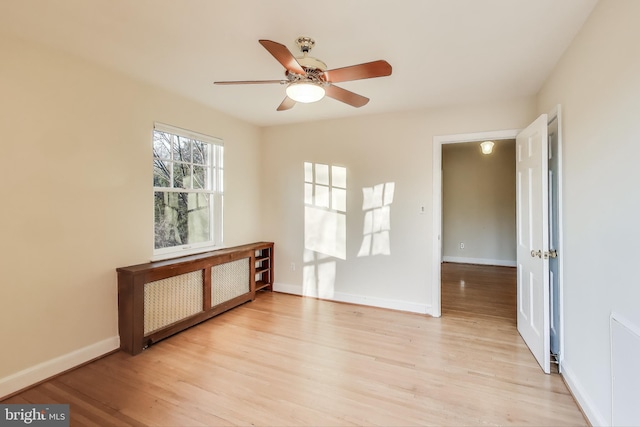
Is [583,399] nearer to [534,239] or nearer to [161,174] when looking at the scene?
[534,239]

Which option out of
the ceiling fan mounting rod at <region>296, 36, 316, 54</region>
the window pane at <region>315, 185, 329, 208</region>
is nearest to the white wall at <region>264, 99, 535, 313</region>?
the window pane at <region>315, 185, 329, 208</region>

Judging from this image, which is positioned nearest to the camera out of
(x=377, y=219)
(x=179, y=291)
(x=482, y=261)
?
(x=179, y=291)

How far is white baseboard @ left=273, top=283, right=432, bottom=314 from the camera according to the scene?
3.73m

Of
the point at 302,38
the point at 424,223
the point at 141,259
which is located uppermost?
the point at 302,38

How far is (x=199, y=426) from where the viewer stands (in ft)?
5.92

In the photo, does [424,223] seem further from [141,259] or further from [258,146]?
[141,259]

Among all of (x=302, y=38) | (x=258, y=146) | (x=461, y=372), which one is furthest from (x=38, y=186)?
(x=461, y=372)

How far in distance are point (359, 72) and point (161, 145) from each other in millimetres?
2383

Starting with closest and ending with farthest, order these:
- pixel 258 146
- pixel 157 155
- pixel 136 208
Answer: pixel 136 208 → pixel 157 155 → pixel 258 146

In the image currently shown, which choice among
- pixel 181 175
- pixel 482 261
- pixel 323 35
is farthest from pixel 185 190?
pixel 482 261

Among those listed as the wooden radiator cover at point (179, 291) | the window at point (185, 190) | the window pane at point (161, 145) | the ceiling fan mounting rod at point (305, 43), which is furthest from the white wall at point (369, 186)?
the ceiling fan mounting rod at point (305, 43)

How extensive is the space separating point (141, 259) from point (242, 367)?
1514 mm

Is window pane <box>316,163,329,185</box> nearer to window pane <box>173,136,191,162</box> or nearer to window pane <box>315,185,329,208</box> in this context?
window pane <box>315,185,329,208</box>

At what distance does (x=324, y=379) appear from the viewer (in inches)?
91.1
